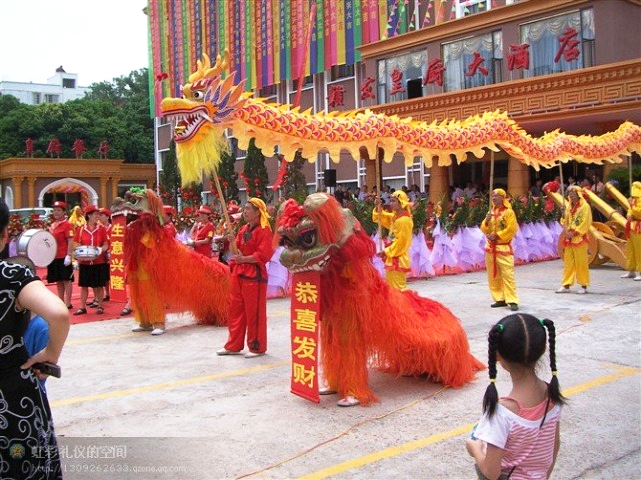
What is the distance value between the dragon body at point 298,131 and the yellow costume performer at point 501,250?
117 cm

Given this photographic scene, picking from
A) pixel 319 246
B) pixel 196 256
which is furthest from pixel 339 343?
pixel 196 256

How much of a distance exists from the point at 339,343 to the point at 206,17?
98.9ft

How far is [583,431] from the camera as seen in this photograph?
13.6 ft

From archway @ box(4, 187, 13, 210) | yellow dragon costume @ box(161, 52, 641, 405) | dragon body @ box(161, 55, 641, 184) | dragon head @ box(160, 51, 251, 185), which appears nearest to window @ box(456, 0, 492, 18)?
dragon body @ box(161, 55, 641, 184)

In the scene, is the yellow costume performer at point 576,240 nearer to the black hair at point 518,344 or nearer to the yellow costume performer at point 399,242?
the yellow costume performer at point 399,242

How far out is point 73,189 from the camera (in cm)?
3219

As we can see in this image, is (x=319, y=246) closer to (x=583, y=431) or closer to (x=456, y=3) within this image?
(x=583, y=431)

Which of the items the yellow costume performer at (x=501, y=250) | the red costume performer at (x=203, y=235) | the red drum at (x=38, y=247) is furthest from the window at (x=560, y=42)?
the red drum at (x=38, y=247)

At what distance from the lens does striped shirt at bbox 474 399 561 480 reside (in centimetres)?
214

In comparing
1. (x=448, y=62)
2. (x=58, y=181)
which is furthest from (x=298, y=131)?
(x=58, y=181)

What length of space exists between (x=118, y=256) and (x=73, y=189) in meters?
25.9

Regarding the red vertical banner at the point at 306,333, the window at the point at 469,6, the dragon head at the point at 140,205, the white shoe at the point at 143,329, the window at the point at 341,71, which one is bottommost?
the white shoe at the point at 143,329

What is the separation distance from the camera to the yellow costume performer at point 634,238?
11070mm

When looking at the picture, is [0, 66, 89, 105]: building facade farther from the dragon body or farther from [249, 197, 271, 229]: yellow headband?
[249, 197, 271, 229]: yellow headband
